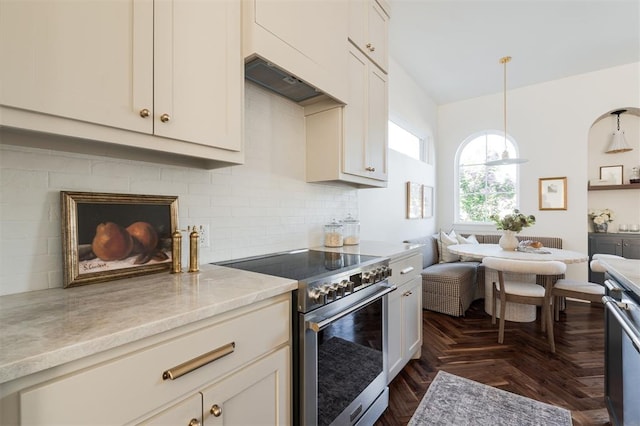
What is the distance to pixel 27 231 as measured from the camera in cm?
101

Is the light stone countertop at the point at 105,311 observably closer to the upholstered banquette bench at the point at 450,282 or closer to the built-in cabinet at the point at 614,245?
the upholstered banquette bench at the point at 450,282

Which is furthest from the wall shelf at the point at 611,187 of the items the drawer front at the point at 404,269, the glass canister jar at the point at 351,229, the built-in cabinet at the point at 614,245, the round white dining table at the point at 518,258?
the glass canister jar at the point at 351,229

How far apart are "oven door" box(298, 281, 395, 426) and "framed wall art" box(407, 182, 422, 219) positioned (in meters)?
2.59

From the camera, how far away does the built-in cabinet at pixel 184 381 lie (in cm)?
61

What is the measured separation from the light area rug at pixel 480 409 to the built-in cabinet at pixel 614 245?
3.49 m

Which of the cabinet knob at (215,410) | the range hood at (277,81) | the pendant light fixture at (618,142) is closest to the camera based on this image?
the cabinet knob at (215,410)

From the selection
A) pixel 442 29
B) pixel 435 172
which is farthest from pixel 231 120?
pixel 435 172

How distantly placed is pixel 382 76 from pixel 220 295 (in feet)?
7.49

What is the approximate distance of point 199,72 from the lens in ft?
3.82

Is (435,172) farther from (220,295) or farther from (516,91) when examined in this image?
(220,295)

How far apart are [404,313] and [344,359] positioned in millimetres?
831

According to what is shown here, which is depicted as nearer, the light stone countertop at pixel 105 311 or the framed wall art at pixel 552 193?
the light stone countertop at pixel 105 311

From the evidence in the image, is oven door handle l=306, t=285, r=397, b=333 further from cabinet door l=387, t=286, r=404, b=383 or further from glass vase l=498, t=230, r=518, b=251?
glass vase l=498, t=230, r=518, b=251

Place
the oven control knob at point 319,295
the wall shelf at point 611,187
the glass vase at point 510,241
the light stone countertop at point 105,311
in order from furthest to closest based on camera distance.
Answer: the wall shelf at point 611,187
the glass vase at point 510,241
the oven control knob at point 319,295
the light stone countertop at point 105,311
